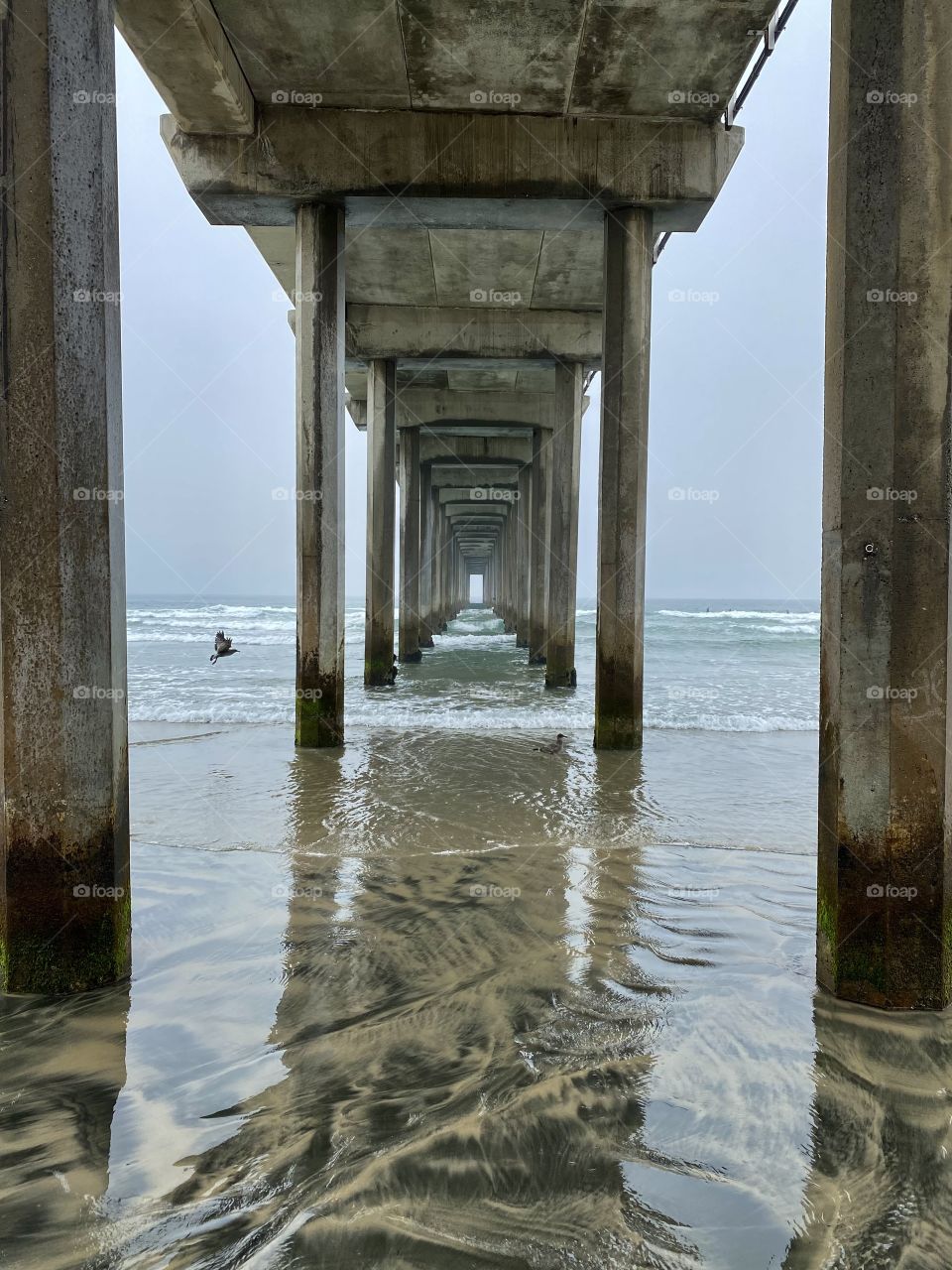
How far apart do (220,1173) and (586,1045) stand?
114 centimetres

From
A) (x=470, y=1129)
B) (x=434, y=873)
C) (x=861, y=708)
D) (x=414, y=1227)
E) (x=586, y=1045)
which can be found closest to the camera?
(x=414, y=1227)

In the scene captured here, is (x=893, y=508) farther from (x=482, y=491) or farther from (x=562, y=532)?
(x=482, y=491)

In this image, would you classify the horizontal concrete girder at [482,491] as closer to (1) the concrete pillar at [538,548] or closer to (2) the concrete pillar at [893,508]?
(1) the concrete pillar at [538,548]

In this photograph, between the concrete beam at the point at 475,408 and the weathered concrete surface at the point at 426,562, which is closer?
the concrete beam at the point at 475,408

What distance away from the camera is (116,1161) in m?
2.05

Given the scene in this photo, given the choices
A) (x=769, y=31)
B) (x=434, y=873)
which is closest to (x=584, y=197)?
(x=769, y=31)

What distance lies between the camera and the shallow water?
6.01 ft

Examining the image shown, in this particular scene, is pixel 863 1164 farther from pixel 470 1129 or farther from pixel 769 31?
pixel 769 31

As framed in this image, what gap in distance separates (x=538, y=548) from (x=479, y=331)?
5.28 meters

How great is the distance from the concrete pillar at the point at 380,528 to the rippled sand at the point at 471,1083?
9.35 m

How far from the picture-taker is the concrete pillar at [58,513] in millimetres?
2766

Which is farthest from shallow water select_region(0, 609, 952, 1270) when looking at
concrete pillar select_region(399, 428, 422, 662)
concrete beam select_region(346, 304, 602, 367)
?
concrete pillar select_region(399, 428, 422, 662)

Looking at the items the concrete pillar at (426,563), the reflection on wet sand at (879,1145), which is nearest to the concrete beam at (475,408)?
the concrete pillar at (426,563)

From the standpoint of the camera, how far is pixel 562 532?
14031 millimetres
